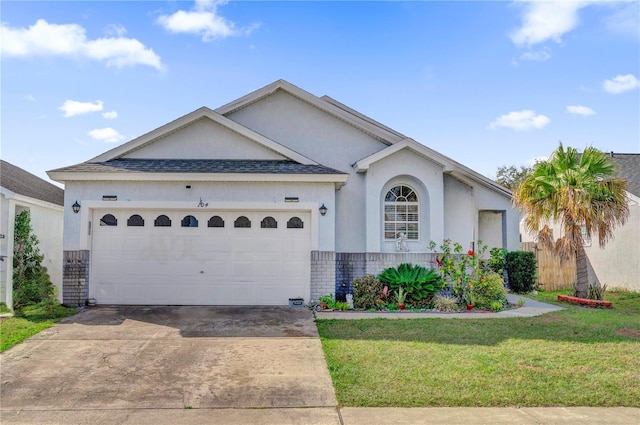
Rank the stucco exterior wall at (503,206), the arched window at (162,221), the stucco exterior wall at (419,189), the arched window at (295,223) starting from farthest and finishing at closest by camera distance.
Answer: the stucco exterior wall at (503,206), the stucco exterior wall at (419,189), the arched window at (295,223), the arched window at (162,221)

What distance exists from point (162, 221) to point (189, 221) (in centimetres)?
68

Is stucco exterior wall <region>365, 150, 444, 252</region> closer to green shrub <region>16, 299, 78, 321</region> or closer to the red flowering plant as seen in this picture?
the red flowering plant

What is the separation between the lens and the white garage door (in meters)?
11.2

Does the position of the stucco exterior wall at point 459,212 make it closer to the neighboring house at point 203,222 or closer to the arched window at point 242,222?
the neighboring house at point 203,222

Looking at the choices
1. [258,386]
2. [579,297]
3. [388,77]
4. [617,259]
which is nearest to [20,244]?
[258,386]

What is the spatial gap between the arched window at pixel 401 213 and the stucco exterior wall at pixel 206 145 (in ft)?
11.9

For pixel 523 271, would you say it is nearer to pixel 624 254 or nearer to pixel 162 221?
pixel 624 254

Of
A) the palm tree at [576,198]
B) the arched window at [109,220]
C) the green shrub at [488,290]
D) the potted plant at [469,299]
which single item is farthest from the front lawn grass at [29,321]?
the palm tree at [576,198]

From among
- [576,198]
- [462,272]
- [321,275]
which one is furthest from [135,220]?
[576,198]

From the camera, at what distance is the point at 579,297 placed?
12945 millimetres

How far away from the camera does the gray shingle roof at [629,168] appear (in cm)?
1725

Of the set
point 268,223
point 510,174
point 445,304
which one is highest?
point 510,174

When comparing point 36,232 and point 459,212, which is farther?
point 459,212

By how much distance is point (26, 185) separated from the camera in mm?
13773
